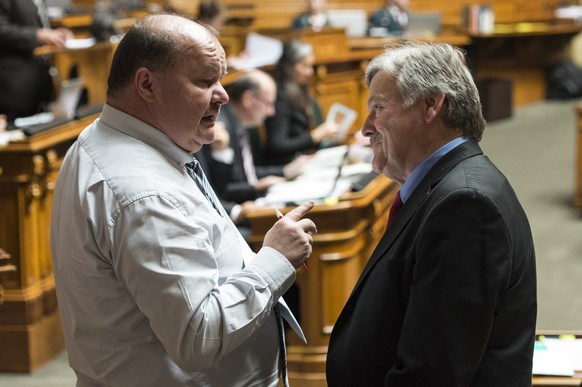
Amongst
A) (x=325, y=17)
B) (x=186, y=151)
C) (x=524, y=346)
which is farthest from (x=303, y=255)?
(x=325, y=17)

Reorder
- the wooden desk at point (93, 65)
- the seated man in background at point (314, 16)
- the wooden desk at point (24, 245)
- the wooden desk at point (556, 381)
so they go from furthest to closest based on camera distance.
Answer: the seated man in background at point (314, 16)
the wooden desk at point (93, 65)
the wooden desk at point (24, 245)
the wooden desk at point (556, 381)

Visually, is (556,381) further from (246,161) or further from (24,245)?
(246,161)

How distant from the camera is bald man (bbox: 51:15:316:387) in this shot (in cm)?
175

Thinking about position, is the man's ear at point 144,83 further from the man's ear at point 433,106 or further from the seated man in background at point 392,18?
the seated man in background at point 392,18

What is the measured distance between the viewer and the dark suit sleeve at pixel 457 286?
66.8 inches

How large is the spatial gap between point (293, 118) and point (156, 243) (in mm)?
3985

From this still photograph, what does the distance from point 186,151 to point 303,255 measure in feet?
1.13

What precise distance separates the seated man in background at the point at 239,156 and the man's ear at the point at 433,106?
→ 220cm

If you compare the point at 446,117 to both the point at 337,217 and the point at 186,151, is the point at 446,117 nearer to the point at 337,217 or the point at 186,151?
the point at 186,151

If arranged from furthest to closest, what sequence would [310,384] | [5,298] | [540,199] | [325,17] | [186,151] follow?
[325,17], [540,199], [5,298], [310,384], [186,151]

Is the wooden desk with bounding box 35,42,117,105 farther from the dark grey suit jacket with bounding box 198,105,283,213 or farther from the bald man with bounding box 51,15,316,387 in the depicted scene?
the bald man with bounding box 51,15,316,387

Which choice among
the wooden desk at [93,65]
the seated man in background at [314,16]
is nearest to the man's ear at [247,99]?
the wooden desk at [93,65]

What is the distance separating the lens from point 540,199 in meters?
7.15

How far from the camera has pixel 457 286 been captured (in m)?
1.70
